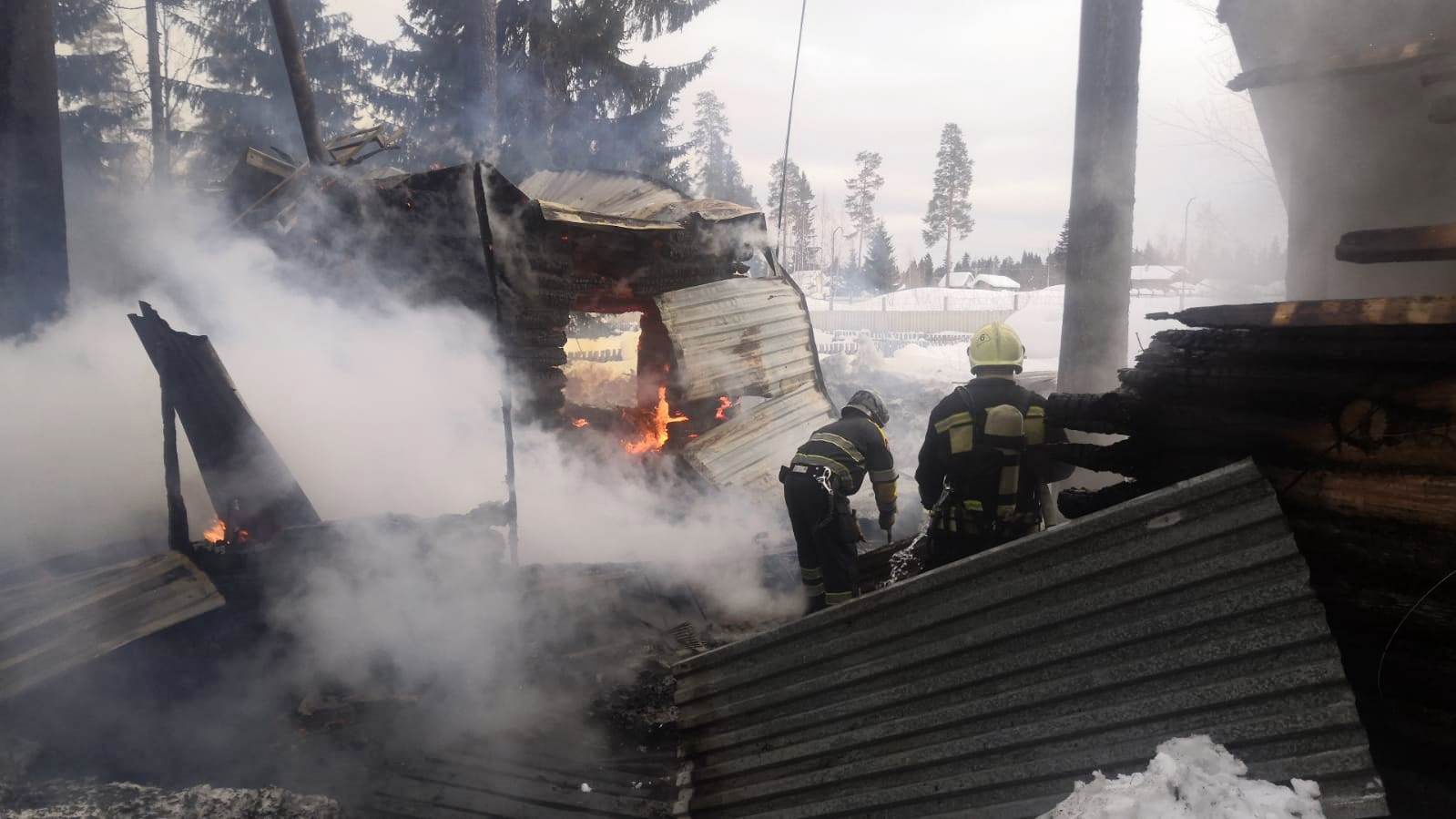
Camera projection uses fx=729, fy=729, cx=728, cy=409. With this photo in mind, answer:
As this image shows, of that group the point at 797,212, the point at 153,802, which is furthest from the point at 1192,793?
the point at 797,212

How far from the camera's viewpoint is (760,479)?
8.53m

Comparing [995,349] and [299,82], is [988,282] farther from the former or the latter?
[995,349]

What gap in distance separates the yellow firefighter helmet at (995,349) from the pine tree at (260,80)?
21.1 metres

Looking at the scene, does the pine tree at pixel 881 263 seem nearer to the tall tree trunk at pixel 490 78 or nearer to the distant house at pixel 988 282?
the distant house at pixel 988 282

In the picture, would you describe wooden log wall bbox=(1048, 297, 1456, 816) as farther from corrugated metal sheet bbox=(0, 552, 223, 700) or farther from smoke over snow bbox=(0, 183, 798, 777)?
corrugated metal sheet bbox=(0, 552, 223, 700)

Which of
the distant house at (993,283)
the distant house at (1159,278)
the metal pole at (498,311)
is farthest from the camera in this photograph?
the distant house at (993,283)

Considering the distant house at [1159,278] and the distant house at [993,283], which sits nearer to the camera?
the distant house at [1159,278]

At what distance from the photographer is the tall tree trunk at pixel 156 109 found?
69.3 ft

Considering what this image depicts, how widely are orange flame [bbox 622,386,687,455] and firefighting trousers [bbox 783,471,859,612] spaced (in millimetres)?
4140

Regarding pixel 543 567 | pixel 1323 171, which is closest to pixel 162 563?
pixel 543 567

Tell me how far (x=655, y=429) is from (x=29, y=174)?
8.10m

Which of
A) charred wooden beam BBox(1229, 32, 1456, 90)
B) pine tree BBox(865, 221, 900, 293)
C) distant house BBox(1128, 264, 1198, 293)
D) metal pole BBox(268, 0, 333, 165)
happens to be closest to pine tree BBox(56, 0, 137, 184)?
metal pole BBox(268, 0, 333, 165)

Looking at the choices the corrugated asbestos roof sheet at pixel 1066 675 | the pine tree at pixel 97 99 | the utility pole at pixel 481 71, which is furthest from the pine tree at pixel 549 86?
the corrugated asbestos roof sheet at pixel 1066 675

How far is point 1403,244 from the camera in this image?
220 centimetres
